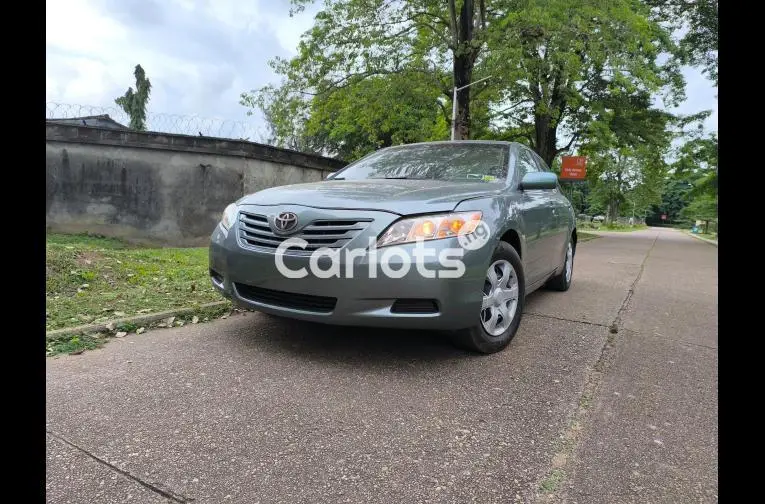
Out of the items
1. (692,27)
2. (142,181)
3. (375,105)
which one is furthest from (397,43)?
(692,27)

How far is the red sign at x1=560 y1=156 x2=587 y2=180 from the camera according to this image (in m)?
23.4

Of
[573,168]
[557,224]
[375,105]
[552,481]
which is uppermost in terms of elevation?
[375,105]

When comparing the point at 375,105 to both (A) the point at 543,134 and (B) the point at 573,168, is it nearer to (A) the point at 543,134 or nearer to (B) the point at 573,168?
(A) the point at 543,134

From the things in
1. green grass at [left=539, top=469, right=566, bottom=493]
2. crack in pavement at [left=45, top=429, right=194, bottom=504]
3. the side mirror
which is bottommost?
green grass at [left=539, top=469, right=566, bottom=493]

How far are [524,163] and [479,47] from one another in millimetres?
9249

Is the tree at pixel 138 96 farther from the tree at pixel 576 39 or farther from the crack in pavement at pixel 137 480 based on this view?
the crack in pavement at pixel 137 480

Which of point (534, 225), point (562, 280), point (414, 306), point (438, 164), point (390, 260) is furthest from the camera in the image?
point (562, 280)

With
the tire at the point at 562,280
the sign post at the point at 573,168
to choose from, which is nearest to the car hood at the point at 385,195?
the tire at the point at 562,280

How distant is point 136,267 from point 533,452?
4.74m

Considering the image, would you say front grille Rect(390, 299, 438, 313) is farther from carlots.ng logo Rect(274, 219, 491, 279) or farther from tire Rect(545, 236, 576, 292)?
tire Rect(545, 236, 576, 292)

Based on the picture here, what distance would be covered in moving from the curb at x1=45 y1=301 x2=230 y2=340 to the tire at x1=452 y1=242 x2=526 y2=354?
7.02 ft

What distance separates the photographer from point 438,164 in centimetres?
389

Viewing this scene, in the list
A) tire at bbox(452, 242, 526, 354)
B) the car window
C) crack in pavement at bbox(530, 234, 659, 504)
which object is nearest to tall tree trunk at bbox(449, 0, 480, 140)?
the car window
